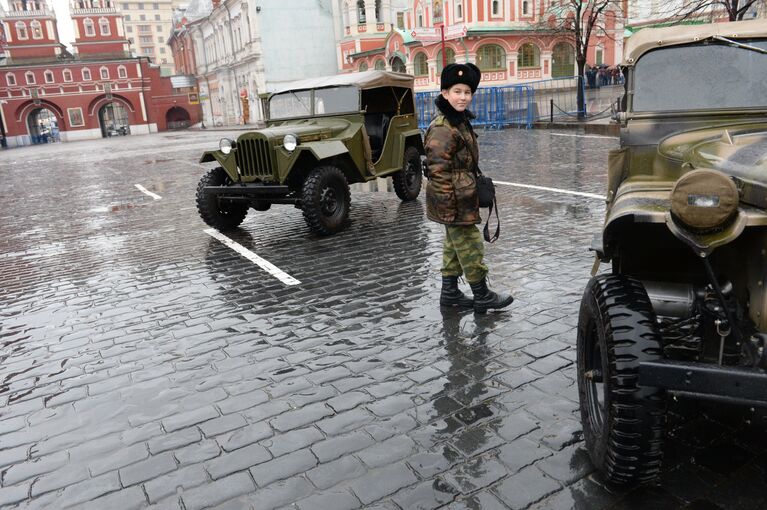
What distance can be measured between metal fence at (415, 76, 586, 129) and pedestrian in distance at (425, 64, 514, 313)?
66.1ft

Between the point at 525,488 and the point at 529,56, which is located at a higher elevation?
the point at 529,56

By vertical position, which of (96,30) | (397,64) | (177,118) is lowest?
(177,118)

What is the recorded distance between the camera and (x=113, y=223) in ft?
32.7

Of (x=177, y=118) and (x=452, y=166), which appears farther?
(x=177, y=118)

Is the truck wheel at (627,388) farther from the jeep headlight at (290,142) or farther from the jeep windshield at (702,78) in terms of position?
the jeep headlight at (290,142)

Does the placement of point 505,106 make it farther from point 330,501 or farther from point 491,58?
point 330,501

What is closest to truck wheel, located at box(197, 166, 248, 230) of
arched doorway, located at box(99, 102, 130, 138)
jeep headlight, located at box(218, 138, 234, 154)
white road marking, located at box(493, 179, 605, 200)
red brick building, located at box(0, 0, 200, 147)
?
jeep headlight, located at box(218, 138, 234, 154)

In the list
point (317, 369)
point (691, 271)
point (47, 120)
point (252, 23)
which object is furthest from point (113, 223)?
point (47, 120)

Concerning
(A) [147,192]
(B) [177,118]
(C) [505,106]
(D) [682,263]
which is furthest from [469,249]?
(B) [177,118]

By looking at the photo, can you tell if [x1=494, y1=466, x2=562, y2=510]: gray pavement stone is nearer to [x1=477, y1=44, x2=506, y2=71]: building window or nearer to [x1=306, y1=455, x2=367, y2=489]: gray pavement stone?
[x1=306, y1=455, x2=367, y2=489]: gray pavement stone

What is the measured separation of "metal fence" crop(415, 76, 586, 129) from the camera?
24.2m

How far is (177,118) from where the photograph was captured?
72.6 m

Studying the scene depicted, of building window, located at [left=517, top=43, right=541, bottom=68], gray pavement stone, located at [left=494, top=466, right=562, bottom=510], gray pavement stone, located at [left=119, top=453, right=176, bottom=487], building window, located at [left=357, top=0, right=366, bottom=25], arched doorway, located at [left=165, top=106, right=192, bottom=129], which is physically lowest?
gray pavement stone, located at [left=494, top=466, right=562, bottom=510]

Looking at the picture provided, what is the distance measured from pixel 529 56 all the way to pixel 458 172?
39413 mm
